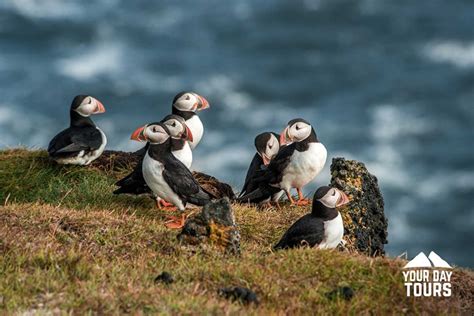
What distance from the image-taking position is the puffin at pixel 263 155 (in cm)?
1394

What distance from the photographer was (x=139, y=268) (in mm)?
8516

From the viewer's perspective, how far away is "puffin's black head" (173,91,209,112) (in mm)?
14797

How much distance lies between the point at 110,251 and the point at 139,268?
1.04 meters

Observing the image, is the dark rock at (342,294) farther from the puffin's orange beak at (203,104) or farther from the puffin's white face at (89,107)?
the puffin's white face at (89,107)

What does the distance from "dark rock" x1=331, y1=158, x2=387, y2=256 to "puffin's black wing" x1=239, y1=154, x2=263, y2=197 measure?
4.01 feet

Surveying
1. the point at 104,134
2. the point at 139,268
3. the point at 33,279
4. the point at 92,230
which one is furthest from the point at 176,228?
the point at 104,134

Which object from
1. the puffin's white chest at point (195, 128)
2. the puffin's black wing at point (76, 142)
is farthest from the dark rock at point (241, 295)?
the puffin's black wing at point (76, 142)

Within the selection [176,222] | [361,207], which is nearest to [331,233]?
[176,222]

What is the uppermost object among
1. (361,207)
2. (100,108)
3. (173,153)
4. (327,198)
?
(100,108)

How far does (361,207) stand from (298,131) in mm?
1657

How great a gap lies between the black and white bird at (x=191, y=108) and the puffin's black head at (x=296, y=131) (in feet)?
7.12

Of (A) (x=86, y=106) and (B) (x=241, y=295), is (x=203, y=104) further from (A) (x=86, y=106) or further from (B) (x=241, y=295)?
(B) (x=241, y=295)

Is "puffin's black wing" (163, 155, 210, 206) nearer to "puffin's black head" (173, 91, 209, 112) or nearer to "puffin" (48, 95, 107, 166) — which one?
"puffin's black head" (173, 91, 209, 112)

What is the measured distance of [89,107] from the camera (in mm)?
15391
